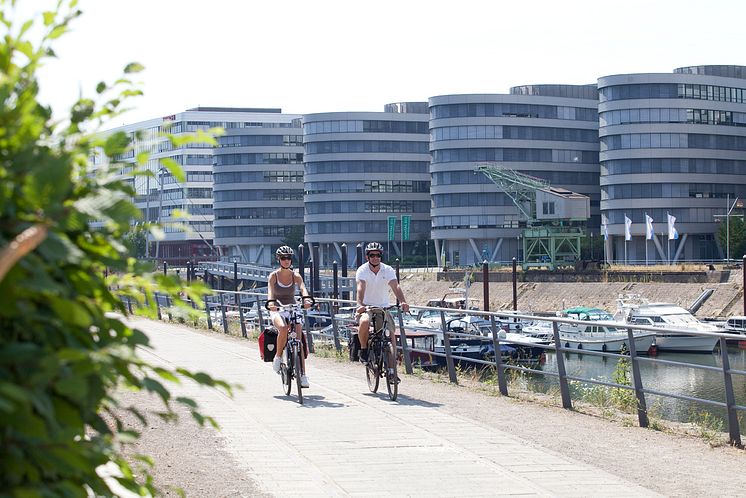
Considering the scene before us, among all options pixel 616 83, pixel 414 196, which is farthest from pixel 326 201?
pixel 616 83

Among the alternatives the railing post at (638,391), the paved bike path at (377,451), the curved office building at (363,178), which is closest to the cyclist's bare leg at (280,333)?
the paved bike path at (377,451)

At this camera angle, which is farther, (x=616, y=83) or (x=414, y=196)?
(x=414, y=196)

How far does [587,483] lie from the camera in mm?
9094

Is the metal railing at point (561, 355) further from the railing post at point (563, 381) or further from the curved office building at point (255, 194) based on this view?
the curved office building at point (255, 194)

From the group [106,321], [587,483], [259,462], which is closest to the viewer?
[106,321]

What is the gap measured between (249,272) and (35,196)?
116287 mm

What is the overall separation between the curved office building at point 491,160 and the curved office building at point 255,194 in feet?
98.8

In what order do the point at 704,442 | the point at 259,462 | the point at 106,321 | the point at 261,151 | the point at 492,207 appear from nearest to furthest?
the point at 106,321, the point at 259,462, the point at 704,442, the point at 492,207, the point at 261,151

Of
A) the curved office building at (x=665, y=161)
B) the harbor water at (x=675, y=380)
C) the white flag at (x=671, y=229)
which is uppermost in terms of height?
the curved office building at (x=665, y=161)

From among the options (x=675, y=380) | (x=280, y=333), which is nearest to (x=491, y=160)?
(x=675, y=380)

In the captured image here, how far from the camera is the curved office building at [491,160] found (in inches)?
4476

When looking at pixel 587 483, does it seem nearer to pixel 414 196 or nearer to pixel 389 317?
pixel 389 317

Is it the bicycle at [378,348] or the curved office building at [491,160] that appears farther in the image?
the curved office building at [491,160]

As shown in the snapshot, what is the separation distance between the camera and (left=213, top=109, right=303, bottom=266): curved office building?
141125 mm
